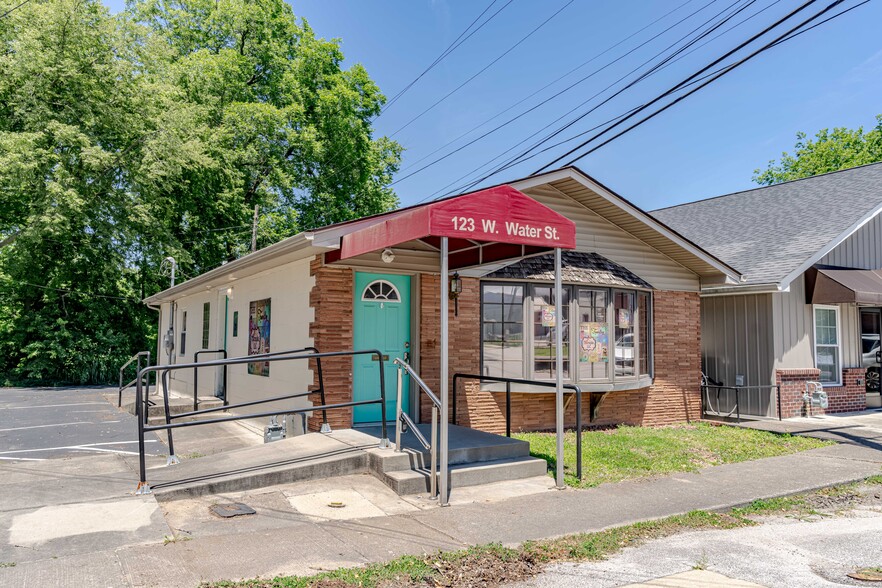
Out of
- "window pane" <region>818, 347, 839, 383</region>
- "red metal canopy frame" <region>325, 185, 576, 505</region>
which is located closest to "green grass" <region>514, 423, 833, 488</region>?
"red metal canopy frame" <region>325, 185, 576, 505</region>

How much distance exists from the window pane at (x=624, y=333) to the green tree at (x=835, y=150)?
36586 mm

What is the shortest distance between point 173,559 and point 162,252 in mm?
22339

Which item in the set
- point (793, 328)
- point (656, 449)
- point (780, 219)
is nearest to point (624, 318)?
point (656, 449)

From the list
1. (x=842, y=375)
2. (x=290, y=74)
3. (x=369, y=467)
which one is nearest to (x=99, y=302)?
(x=290, y=74)

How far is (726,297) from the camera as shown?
45.0 ft

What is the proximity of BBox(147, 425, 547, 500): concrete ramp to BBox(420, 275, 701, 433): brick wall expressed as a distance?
1.74 metres

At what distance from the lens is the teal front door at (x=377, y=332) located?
29.9 ft

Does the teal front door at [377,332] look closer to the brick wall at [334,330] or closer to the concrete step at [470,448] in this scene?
the brick wall at [334,330]

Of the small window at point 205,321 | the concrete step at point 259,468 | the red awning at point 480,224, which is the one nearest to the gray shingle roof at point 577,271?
the red awning at point 480,224

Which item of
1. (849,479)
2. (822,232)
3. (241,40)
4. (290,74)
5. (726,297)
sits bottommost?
(849,479)

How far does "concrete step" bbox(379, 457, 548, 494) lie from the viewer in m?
6.62

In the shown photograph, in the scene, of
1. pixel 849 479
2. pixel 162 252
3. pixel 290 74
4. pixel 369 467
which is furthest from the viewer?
pixel 290 74

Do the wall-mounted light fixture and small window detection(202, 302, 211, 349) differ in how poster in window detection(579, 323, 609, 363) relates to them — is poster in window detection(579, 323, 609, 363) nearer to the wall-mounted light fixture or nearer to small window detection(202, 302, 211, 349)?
the wall-mounted light fixture

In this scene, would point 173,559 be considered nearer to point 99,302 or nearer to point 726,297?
point 726,297
